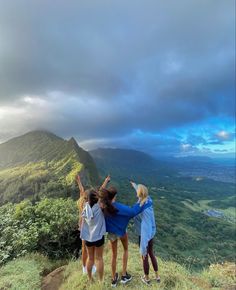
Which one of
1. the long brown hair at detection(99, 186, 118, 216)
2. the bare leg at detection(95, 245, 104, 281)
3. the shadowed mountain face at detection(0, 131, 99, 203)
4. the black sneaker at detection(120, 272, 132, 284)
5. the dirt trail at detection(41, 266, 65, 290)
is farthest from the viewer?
the shadowed mountain face at detection(0, 131, 99, 203)

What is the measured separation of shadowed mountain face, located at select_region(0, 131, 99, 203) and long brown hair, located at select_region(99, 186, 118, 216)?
49117 mm

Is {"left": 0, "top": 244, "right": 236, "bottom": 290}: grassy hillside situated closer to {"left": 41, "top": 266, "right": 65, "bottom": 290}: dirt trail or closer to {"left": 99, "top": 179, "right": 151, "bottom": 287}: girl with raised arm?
{"left": 41, "top": 266, "right": 65, "bottom": 290}: dirt trail

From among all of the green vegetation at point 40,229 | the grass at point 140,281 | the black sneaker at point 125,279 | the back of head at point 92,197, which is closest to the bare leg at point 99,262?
the grass at point 140,281

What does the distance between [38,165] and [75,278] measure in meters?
110

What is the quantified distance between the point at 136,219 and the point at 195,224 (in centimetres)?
12283

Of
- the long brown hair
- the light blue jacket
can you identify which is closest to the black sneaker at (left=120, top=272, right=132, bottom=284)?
the light blue jacket

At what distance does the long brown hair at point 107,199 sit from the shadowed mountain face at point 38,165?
4912 centimetres

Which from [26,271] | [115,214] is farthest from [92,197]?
[26,271]

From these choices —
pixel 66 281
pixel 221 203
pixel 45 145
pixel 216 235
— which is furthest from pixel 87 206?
pixel 221 203

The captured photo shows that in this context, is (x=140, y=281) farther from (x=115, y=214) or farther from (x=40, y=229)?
(x=40, y=229)

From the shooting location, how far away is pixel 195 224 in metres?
123

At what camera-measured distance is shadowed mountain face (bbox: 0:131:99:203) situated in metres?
70.9

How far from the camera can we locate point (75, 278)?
7.25 m

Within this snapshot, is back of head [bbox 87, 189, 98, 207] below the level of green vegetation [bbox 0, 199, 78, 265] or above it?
above
